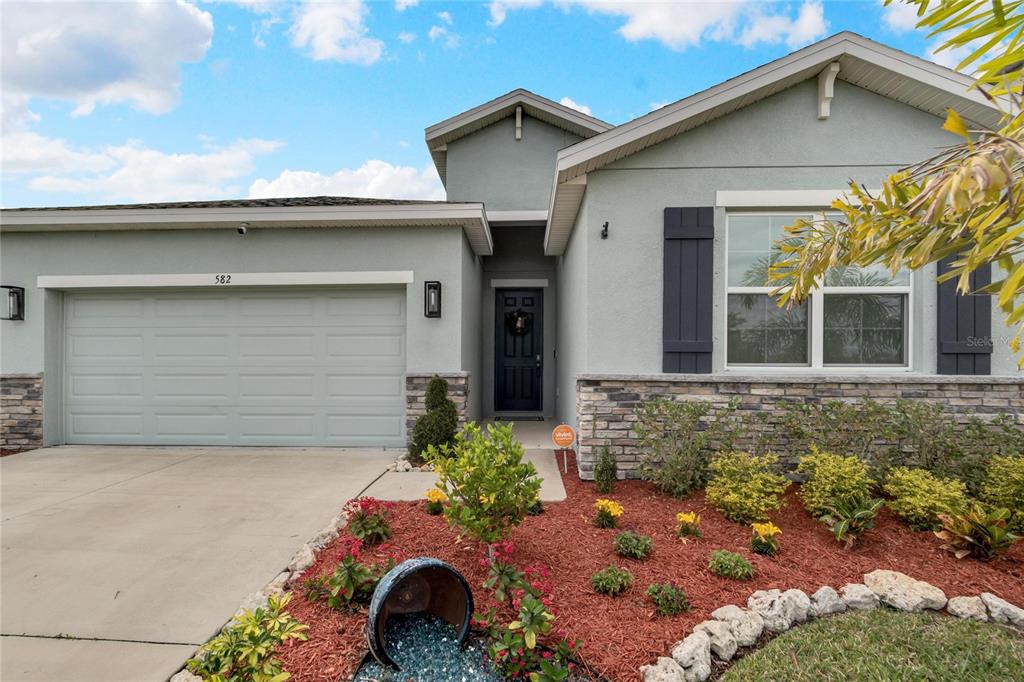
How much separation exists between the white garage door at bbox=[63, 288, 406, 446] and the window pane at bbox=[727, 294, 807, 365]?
4.27m

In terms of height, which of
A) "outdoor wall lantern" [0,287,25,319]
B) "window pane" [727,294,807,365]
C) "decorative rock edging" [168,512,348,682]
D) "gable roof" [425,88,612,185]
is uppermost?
"gable roof" [425,88,612,185]

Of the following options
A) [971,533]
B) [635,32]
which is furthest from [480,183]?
[971,533]

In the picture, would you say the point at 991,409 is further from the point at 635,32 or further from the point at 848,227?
the point at 635,32

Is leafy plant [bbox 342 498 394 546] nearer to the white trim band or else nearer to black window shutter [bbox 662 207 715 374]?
black window shutter [bbox 662 207 715 374]

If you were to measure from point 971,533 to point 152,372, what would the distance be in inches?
362

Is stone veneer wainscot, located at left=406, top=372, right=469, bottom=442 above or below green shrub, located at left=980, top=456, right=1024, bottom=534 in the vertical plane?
above

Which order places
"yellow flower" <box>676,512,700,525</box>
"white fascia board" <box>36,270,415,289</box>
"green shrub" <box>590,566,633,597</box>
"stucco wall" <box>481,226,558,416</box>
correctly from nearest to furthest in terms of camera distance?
"green shrub" <box>590,566,633,597</box> → "yellow flower" <box>676,512,700,525</box> → "white fascia board" <box>36,270,415,289</box> → "stucco wall" <box>481,226,558,416</box>

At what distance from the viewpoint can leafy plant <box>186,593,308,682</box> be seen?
1936 mm

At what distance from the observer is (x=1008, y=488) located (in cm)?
364

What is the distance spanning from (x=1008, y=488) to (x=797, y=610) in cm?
246

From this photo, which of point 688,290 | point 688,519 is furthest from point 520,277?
point 688,519

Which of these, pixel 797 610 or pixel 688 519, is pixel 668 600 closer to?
pixel 797 610

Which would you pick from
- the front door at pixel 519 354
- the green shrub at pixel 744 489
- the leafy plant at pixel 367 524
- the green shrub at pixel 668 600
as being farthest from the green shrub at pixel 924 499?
the front door at pixel 519 354

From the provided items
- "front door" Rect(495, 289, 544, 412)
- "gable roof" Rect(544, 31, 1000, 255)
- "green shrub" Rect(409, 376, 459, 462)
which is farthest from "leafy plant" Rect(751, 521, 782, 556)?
"front door" Rect(495, 289, 544, 412)
